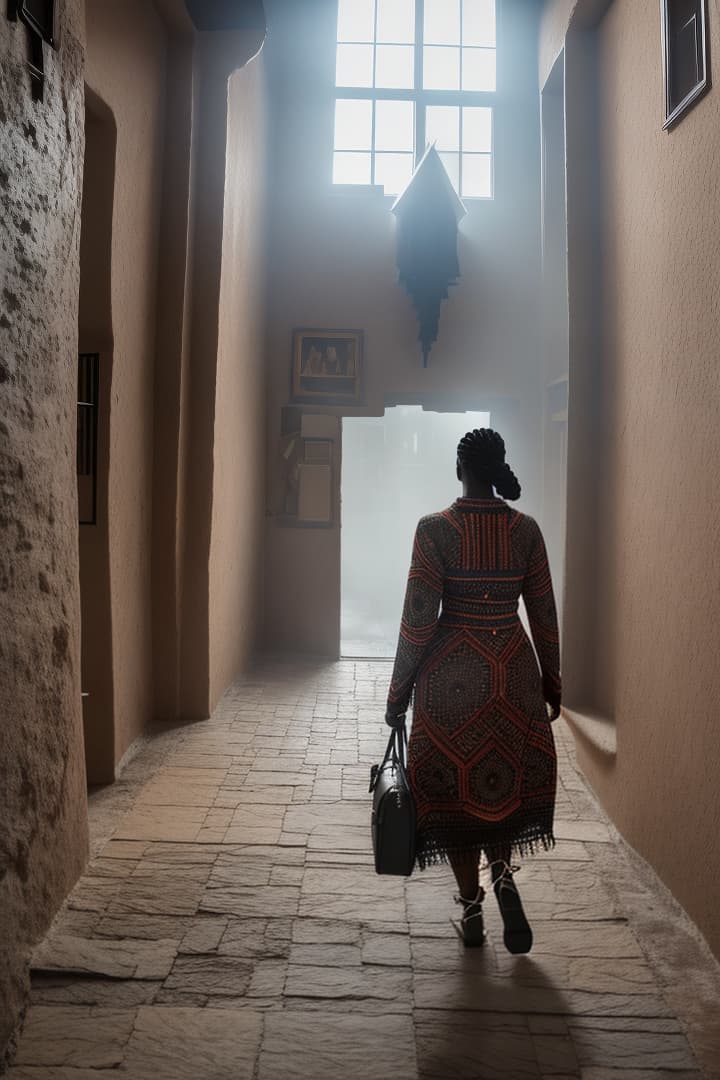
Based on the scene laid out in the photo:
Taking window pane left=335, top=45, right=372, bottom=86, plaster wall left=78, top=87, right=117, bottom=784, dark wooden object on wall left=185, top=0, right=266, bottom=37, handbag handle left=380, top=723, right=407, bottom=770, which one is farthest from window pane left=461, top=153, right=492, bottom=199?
handbag handle left=380, top=723, right=407, bottom=770

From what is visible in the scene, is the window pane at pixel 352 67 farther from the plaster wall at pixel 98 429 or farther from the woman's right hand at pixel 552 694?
the woman's right hand at pixel 552 694

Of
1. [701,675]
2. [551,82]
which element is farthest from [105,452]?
[551,82]

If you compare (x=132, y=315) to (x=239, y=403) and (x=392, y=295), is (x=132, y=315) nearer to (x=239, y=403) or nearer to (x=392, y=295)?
(x=239, y=403)

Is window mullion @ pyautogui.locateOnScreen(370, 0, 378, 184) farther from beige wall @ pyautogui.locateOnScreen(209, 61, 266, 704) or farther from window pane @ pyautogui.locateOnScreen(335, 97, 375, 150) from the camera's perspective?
beige wall @ pyautogui.locateOnScreen(209, 61, 266, 704)

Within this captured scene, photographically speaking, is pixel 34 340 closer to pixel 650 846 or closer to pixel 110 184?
pixel 110 184

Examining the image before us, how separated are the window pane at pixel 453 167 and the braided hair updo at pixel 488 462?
630cm

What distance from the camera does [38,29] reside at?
2801mm

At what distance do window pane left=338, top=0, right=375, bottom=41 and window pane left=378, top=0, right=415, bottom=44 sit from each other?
0.29ft

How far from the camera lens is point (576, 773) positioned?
5.07 m

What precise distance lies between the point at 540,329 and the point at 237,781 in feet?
17.7

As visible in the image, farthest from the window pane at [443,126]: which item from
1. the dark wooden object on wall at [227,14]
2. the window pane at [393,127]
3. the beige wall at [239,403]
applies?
the dark wooden object on wall at [227,14]

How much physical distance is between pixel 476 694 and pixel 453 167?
7006mm

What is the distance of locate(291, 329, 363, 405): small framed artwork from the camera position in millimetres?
8320

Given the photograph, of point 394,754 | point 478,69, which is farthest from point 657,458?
point 478,69
